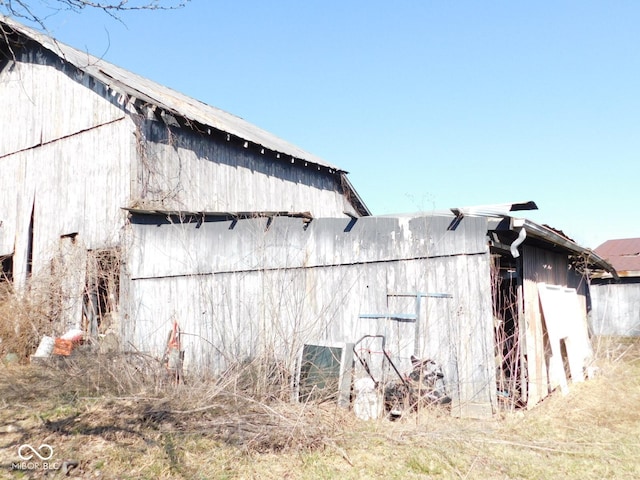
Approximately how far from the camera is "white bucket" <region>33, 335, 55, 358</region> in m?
10.3

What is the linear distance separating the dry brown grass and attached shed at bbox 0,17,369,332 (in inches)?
157

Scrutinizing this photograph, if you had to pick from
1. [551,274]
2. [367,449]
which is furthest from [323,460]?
[551,274]

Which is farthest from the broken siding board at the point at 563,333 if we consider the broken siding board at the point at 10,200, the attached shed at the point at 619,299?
the broken siding board at the point at 10,200

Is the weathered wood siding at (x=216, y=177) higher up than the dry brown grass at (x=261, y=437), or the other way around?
the weathered wood siding at (x=216, y=177)

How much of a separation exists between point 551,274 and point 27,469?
895 cm

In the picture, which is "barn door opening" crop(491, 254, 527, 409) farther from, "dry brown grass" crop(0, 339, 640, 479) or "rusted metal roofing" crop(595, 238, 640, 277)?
"rusted metal roofing" crop(595, 238, 640, 277)

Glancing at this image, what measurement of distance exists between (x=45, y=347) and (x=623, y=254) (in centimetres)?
2127

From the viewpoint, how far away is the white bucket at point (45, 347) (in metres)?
10.3

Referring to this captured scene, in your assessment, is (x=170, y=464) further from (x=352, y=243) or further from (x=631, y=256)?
(x=631, y=256)

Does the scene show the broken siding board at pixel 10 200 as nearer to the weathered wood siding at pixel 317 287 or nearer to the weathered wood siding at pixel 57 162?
the weathered wood siding at pixel 57 162

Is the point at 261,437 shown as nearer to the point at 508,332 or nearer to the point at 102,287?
the point at 508,332

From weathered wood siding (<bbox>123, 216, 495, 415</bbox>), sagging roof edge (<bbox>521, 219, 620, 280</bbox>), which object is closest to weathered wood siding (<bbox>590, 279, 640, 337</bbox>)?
sagging roof edge (<bbox>521, 219, 620, 280</bbox>)

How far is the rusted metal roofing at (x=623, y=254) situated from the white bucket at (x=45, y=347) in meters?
17.5

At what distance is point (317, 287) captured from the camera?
27.7ft
